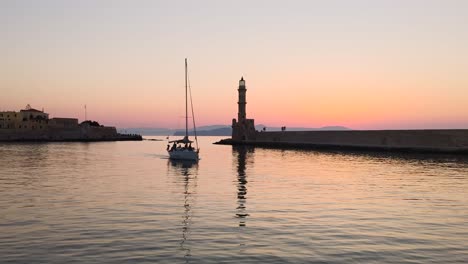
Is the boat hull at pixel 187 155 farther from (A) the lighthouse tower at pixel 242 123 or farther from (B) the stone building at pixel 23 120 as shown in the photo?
(B) the stone building at pixel 23 120

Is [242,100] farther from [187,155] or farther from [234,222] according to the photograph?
[234,222]

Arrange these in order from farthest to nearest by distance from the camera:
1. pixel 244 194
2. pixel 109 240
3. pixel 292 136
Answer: pixel 292 136 < pixel 244 194 < pixel 109 240

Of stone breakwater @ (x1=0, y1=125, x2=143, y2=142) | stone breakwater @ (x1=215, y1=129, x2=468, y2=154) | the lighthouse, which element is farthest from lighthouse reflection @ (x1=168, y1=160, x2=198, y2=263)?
stone breakwater @ (x1=0, y1=125, x2=143, y2=142)

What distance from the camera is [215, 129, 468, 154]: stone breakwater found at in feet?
170

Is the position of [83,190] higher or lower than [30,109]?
lower

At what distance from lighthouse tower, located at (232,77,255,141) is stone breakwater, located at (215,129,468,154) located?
7.78m

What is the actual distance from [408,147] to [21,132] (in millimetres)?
108695

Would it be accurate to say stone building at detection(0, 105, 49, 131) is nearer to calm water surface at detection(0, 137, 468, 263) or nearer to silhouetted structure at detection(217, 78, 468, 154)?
silhouetted structure at detection(217, 78, 468, 154)

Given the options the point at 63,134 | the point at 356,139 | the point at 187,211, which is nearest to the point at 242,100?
the point at 356,139

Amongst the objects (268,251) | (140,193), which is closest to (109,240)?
(268,251)

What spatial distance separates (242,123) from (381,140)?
3987cm

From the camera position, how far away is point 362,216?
14.9 m

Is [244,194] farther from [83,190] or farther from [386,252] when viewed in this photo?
[386,252]

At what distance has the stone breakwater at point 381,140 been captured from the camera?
51.9 m
